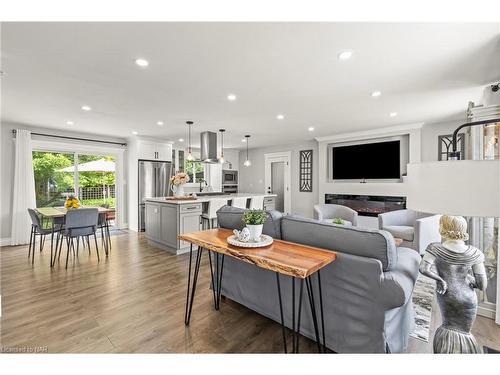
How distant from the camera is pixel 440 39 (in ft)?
6.16

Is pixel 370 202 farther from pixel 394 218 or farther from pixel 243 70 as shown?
pixel 243 70

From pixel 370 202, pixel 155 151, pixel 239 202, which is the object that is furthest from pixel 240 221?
pixel 155 151

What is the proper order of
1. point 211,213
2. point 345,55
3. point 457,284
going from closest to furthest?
point 457,284 < point 345,55 < point 211,213

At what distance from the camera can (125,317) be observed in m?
2.15

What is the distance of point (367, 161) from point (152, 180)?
5326 mm

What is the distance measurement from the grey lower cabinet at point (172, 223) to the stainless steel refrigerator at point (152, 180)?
151 centimetres

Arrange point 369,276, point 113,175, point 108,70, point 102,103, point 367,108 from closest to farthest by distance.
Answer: point 369,276 < point 108,70 < point 102,103 < point 367,108 < point 113,175

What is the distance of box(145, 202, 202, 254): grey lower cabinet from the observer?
13.2 feet

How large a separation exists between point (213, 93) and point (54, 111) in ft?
9.02

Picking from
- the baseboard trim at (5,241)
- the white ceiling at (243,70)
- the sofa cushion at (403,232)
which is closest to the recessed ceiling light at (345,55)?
the white ceiling at (243,70)

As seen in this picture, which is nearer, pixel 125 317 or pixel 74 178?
pixel 125 317
